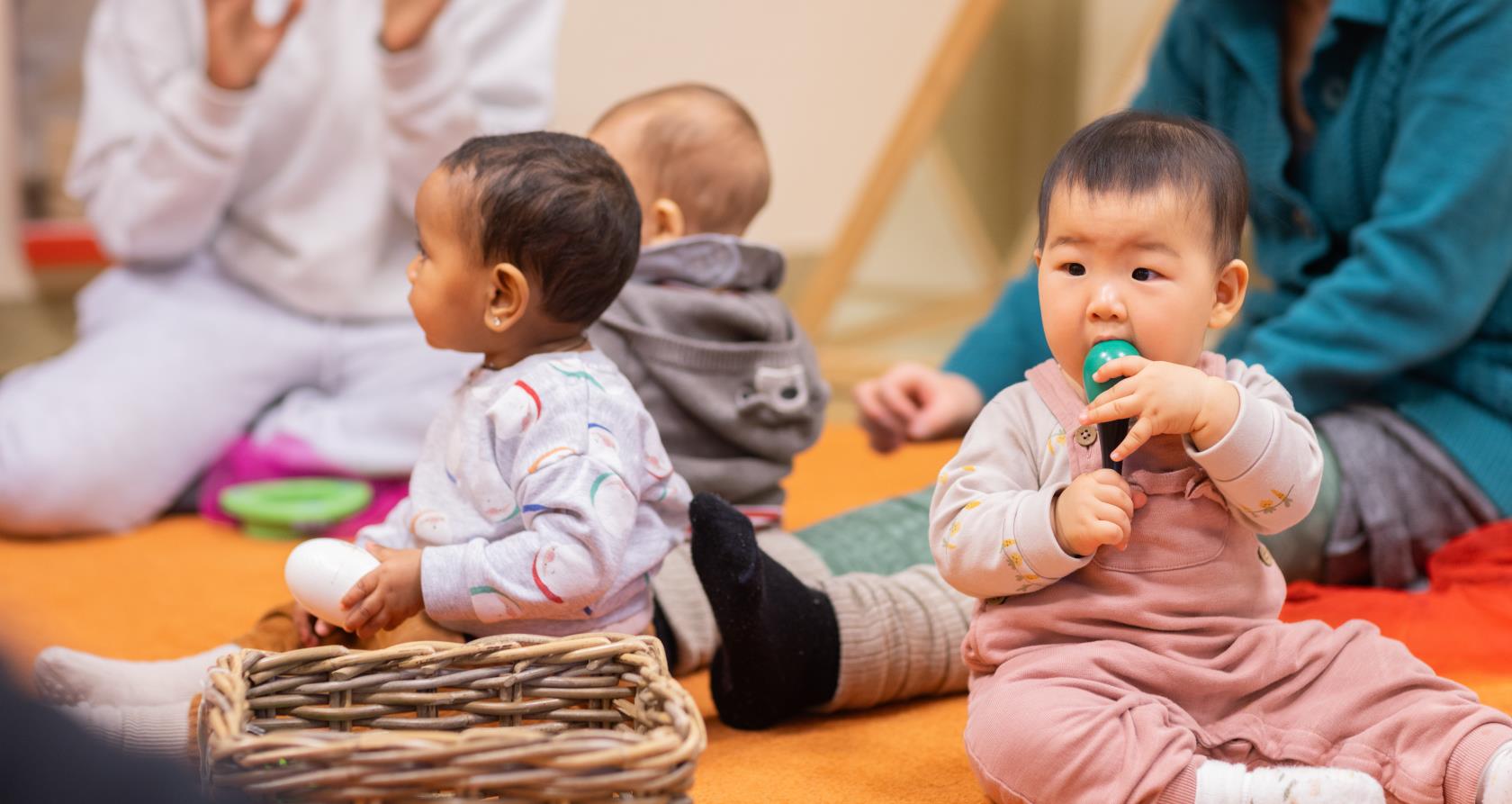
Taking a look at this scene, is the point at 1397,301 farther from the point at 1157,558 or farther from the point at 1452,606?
the point at 1157,558

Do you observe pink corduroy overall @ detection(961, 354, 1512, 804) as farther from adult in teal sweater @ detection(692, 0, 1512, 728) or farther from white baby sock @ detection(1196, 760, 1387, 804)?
adult in teal sweater @ detection(692, 0, 1512, 728)

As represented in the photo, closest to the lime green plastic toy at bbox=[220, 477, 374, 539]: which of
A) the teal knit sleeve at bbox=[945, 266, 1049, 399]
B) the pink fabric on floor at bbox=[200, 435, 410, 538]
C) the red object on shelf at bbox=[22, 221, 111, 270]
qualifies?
the pink fabric on floor at bbox=[200, 435, 410, 538]

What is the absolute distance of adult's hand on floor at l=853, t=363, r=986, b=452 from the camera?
46.8 inches

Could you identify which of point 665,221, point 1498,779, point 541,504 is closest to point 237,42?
point 665,221

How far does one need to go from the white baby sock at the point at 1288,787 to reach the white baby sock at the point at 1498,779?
0.16ft

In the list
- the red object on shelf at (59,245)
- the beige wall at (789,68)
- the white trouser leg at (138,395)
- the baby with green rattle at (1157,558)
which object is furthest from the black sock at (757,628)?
the red object on shelf at (59,245)

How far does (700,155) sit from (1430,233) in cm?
59

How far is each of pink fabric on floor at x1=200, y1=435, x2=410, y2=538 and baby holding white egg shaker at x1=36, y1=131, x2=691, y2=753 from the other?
0.64m

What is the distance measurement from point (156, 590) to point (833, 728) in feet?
2.27

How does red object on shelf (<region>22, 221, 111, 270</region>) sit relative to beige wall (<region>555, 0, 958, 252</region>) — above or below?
below

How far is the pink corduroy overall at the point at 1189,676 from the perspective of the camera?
71 cm

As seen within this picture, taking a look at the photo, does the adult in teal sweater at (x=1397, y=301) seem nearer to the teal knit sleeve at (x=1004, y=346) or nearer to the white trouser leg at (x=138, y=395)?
the teal knit sleeve at (x=1004, y=346)

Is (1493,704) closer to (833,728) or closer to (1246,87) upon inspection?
(833,728)

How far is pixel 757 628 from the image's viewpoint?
0.88 metres
